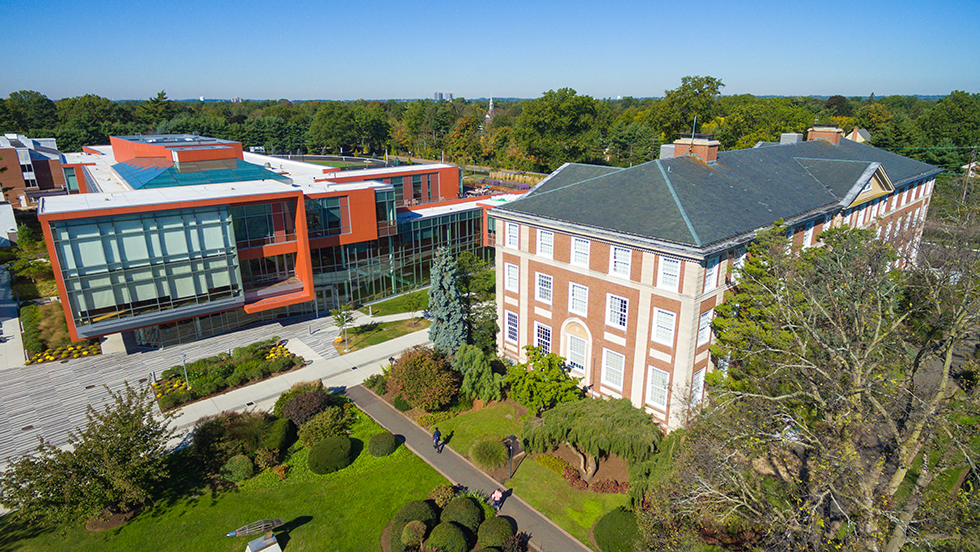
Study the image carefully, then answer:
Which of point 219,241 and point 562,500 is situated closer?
point 562,500

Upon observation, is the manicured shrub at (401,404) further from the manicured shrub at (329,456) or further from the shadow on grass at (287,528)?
the shadow on grass at (287,528)

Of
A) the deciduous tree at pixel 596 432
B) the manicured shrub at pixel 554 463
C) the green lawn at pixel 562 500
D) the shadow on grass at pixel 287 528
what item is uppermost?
the deciduous tree at pixel 596 432

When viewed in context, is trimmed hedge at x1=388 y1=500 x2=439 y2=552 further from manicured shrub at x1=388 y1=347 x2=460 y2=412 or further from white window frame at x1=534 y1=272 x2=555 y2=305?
white window frame at x1=534 y1=272 x2=555 y2=305

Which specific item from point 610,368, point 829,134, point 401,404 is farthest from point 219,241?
point 829,134

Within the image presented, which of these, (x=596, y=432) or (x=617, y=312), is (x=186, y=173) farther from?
(x=596, y=432)

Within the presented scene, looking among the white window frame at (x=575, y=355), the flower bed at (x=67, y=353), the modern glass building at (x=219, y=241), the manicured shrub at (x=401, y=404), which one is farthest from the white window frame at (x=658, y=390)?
the flower bed at (x=67, y=353)

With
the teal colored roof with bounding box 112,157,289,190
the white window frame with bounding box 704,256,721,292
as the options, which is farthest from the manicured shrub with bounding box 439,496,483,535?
the teal colored roof with bounding box 112,157,289,190
